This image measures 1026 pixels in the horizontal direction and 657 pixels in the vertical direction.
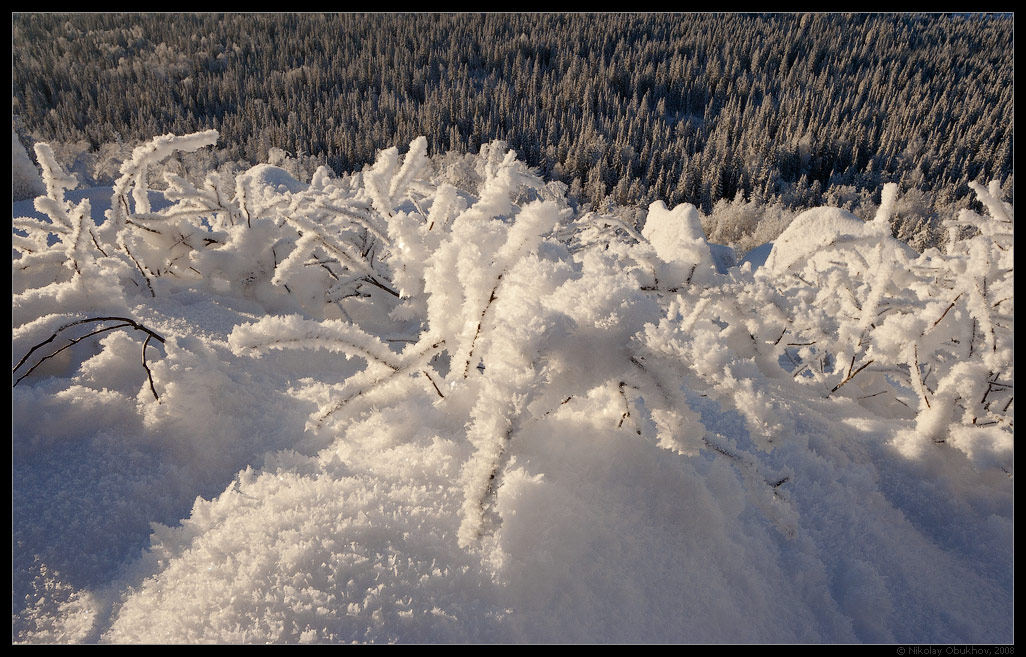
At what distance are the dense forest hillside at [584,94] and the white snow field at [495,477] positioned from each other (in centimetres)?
2331

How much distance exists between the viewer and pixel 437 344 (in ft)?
3.43

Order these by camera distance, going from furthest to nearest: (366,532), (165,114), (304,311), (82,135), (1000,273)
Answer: (165,114), (82,135), (304,311), (1000,273), (366,532)

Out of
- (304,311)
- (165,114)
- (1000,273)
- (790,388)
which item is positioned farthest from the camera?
(165,114)

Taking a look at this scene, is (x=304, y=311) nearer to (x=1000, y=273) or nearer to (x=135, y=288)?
(x=135, y=288)

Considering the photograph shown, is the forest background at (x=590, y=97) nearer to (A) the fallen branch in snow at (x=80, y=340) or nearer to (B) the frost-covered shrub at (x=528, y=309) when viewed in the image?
(B) the frost-covered shrub at (x=528, y=309)

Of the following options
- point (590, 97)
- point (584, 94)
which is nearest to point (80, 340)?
point (590, 97)

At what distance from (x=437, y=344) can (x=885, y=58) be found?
57319mm

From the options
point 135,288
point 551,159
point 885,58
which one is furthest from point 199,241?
point 885,58

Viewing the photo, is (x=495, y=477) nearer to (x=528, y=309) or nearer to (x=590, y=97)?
(x=528, y=309)

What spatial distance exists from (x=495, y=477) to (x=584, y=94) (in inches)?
1690

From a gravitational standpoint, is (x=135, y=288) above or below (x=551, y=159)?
above

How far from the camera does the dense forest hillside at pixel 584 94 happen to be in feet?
89.4

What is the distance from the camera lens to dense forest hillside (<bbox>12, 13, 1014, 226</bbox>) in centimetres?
2725

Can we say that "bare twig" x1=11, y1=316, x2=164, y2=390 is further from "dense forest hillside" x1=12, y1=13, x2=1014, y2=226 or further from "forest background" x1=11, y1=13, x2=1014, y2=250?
"dense forest hillside" x1=12, y1=13, x2=1014, y2=226
